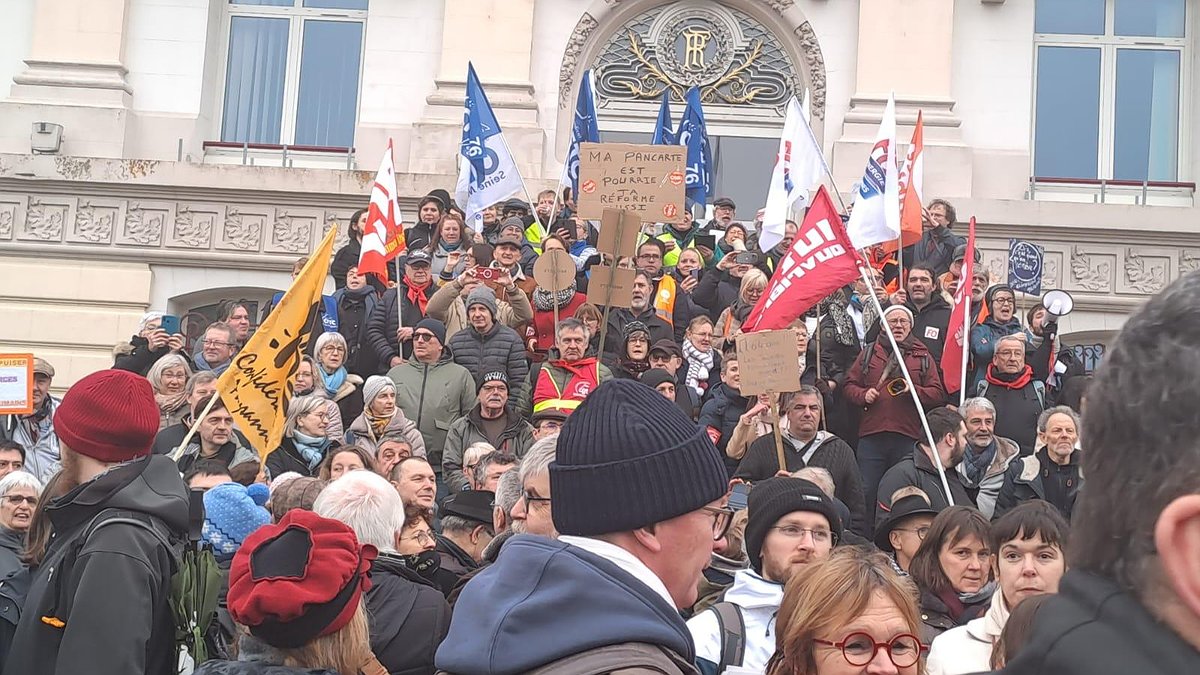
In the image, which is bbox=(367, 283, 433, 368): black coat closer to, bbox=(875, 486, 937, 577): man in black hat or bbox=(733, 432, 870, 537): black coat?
bbox=(733, 432, 870, 537): black coat

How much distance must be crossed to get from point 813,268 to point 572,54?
1113 centimetres

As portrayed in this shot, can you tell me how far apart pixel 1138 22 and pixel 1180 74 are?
0.88 meters

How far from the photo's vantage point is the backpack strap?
3871 mm

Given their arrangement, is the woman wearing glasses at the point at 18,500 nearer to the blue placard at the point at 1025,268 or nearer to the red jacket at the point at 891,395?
the red jacket at the point at 891,395

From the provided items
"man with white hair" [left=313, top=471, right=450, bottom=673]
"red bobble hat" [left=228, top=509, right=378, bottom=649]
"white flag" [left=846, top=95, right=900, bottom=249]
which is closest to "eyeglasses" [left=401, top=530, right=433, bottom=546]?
"man with white hair" [left=313, top=471, right=450, bottom=673]

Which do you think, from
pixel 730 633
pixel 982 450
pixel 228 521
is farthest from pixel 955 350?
pixel 228 521

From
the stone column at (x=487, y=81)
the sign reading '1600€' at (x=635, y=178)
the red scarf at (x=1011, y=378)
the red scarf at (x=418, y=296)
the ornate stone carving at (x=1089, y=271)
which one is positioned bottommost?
the red scarf at (x=1011, y=378)

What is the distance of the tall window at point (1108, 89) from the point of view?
1919 centimetres

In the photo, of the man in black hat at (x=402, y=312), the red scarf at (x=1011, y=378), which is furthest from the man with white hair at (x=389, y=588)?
the red scarf at (x=1011, y=378)

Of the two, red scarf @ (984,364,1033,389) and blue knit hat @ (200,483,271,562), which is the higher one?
red scarf @ (984,364,1033,389)

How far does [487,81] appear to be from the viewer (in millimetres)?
18578

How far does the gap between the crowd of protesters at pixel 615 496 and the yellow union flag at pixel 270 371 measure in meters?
0.23

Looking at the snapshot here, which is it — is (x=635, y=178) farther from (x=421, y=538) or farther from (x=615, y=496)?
(x=615, y=496)

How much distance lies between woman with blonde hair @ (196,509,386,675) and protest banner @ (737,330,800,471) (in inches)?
178
